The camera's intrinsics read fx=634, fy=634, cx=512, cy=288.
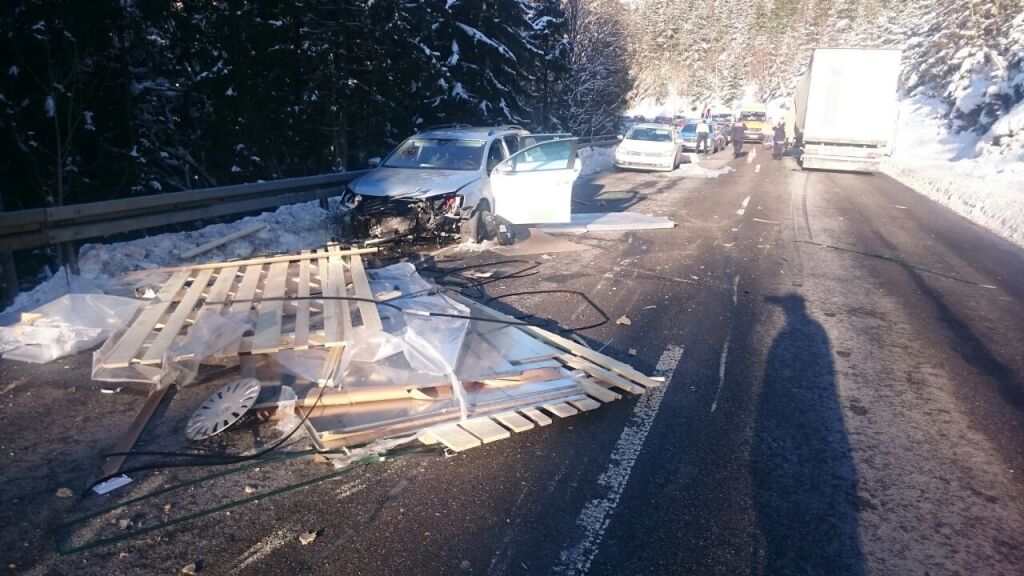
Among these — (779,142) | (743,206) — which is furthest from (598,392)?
(779,142)

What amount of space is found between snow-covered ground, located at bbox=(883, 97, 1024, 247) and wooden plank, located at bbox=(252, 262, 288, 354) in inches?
509

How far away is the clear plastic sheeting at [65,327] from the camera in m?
5.41

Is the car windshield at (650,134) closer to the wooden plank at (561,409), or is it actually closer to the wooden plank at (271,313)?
the wooden plank at (271,313)

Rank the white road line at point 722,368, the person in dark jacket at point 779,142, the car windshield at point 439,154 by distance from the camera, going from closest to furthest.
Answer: the white road line at point 722,368, the car windshield at point 439,154, the person in dark jacket at point 779,142

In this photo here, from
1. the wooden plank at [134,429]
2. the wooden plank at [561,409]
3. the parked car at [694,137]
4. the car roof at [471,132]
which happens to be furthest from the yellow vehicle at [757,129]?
the wooden plank at [134,429]

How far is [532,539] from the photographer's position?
10.6 feet

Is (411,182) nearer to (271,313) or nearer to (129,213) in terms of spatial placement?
(129,213)

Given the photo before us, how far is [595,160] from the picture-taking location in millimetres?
24828

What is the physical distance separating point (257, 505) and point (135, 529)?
0.58 m

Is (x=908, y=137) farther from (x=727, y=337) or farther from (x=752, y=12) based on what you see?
(x=752, y=12)

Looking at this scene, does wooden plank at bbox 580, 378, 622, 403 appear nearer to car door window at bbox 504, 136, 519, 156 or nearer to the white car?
car door window at bbox 504, 136, 519, 156

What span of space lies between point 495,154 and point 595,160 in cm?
1456

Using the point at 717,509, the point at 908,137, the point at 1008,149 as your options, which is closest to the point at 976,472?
the point at 717,509

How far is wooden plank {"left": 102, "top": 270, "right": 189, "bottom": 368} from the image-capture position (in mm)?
4715
